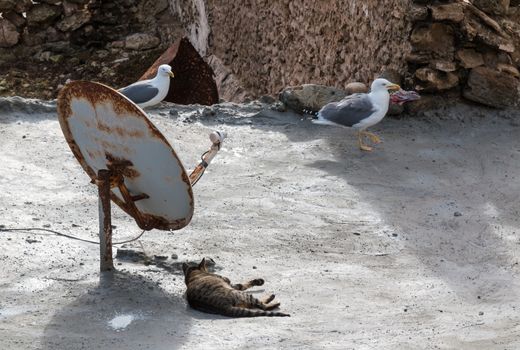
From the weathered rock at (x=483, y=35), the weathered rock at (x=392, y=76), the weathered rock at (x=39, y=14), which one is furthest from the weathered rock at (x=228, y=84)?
the weathered rock at (x=483, y=35)

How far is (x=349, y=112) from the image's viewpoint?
870cm

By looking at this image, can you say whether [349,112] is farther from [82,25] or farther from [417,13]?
[82,25]

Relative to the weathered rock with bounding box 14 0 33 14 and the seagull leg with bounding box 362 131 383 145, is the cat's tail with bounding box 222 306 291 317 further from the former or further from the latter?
the weathered rock with bounding box 14 0 33 14

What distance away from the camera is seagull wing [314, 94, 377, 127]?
28.5 ft

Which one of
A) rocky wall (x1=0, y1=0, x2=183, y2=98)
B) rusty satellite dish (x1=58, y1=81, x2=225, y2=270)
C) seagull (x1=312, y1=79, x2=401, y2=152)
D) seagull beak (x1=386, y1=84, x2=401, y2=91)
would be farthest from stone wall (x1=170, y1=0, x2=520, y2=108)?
rusty satellite dish (x1=58, y1=81, x2=225, y2=270)

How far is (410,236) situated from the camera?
713 cm

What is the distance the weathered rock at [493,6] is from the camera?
32.3 ft

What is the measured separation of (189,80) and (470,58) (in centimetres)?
292

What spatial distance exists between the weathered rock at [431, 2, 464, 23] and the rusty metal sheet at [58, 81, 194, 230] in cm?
428

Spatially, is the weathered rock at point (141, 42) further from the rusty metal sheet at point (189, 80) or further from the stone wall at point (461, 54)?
the stone wall at point (461, 54)

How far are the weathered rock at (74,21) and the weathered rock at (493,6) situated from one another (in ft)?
19.6

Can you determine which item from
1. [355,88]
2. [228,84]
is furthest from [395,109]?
[228,84]

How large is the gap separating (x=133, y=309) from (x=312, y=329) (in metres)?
0.93

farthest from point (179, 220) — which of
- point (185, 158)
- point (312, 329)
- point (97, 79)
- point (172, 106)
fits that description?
point (97, 79)
